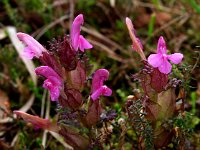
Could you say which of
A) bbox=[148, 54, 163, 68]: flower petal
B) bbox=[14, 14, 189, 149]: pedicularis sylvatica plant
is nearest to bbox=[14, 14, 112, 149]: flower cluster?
bbox=[14, 14, 189, 149]: pedicularis sylvatica plant

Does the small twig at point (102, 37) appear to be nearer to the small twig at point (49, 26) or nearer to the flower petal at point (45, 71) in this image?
the small twig at point (49, 26)

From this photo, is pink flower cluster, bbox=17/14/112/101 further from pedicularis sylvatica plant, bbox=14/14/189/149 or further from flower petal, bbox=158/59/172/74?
flower petal, bbox=158/59/172/74

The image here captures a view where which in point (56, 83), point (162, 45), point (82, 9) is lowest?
point (56, 83)

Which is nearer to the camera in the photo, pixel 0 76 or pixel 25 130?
pixel 25 130

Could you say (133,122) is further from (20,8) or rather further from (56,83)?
(20,8)

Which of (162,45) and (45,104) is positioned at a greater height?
(162,45)

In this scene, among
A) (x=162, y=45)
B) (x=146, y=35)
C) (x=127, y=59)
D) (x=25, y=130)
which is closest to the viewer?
(x=162, y=45)

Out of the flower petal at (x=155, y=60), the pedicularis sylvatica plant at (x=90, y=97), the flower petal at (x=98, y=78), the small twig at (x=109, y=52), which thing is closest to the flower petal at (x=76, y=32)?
the pedicularis sylvatica plant at (x=90, y=97)

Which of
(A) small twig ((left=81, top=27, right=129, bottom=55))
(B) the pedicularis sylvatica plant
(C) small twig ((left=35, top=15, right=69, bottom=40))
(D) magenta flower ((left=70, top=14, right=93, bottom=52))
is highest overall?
(C) small twig ((left=35, top=15, right=69, bottom=40))

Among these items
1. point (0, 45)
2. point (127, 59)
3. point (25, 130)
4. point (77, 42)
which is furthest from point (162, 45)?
point (0, 45)
